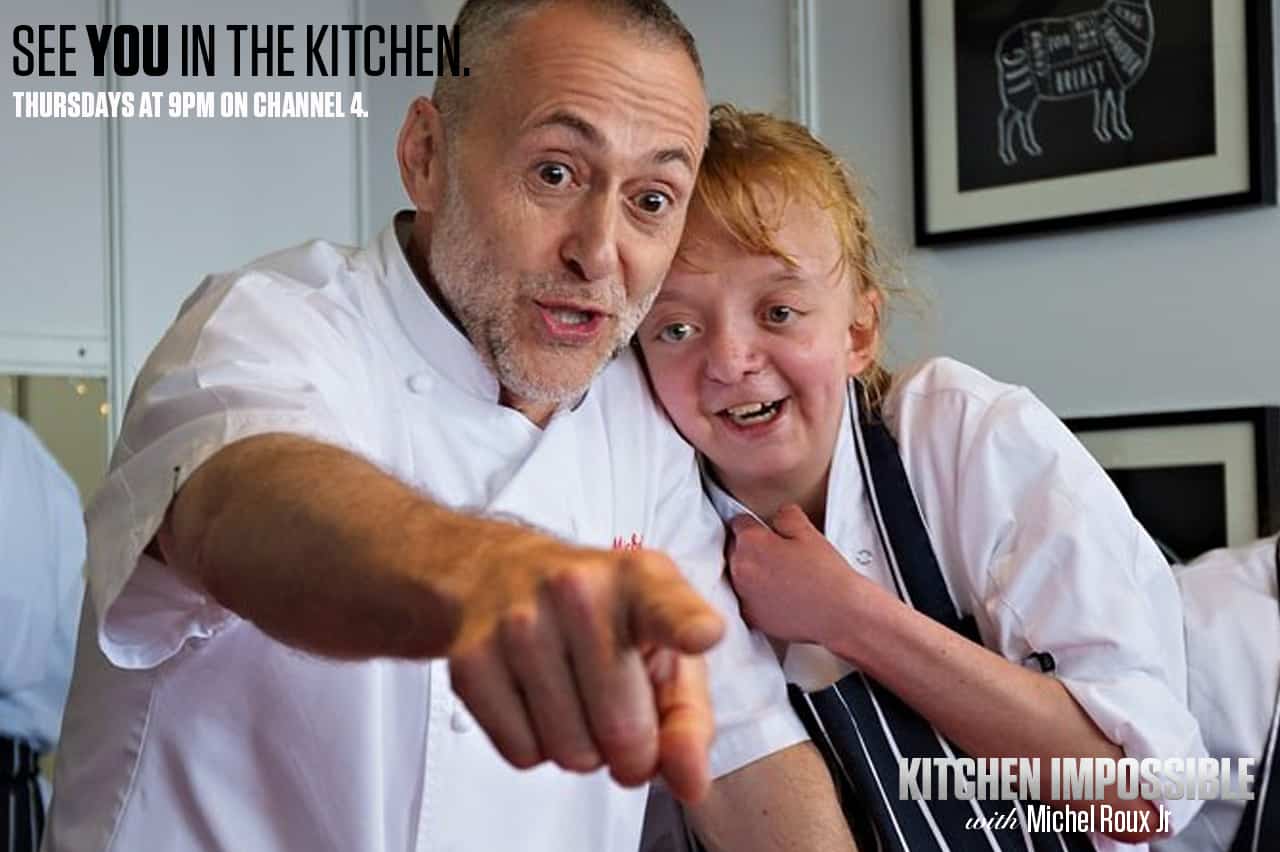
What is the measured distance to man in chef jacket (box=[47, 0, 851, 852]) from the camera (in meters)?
0.77

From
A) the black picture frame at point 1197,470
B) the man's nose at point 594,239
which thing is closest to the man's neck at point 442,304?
the man's nose at point 594,239

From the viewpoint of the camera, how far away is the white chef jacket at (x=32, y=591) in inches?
77.5

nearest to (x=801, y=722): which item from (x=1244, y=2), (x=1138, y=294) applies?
(x=1138, y=294)

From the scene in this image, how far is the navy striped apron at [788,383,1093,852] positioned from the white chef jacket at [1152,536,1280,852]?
188 millimetres

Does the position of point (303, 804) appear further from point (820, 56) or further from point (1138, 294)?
point (820, 56)

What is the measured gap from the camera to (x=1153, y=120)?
A: 6.05ft

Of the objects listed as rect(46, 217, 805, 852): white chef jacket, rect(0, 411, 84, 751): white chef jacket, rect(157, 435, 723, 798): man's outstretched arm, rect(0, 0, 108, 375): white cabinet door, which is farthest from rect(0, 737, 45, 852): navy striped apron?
rect(157, 435, 723, 798): man's outstretched arm

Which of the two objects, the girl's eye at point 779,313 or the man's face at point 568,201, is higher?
the man's face at point 568,201

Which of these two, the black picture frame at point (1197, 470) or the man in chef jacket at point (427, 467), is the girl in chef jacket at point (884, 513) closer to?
the man in chef jacket at point (427, 467)

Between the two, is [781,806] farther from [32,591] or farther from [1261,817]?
[32,591]

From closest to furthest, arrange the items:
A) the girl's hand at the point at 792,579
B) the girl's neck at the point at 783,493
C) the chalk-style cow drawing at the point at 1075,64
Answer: the girl's hand at the point at 792,579
the girl's neck at the point at 783,493
the chalk-style cow drawing at the point at 1075,64

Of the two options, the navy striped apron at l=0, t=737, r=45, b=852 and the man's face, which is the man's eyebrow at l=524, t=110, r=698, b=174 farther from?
the navy striped apron at l=0, t=737, r=45, b=852

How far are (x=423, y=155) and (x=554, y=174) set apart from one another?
163 mm

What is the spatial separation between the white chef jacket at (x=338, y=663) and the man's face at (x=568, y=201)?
1.9 inches
